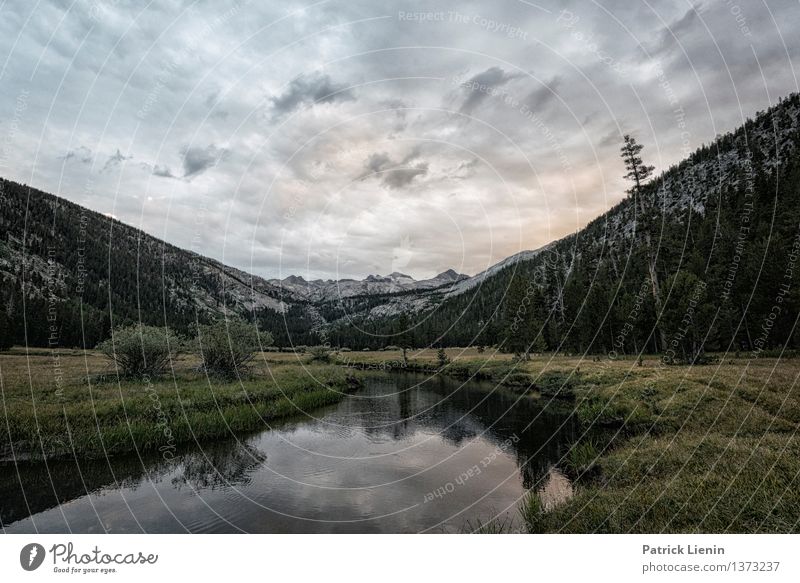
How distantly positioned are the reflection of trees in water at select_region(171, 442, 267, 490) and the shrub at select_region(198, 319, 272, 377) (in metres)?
13.7

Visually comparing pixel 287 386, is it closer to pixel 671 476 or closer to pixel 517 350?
pixel 671 476

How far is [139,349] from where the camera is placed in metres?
29.6

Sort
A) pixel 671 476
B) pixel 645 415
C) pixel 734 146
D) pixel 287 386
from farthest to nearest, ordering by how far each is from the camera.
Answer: pixel 734 146
pixel 287 386
pixel 645 415
pixel 671 476

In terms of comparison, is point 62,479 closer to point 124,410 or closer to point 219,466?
point 124,410

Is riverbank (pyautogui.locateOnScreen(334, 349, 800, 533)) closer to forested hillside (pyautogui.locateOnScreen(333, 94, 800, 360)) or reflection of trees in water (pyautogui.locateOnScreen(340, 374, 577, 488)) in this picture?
reflection of trees in water (pyautogui.locateOnScreen(340, 374, 577, 488))

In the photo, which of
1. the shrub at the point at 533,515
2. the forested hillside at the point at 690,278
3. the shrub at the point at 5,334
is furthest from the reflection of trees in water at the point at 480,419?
the shrub at the point at 5,334

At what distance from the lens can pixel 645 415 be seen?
839 inches

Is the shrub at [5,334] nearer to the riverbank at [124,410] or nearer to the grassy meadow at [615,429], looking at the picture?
the riverbank at [124,410]

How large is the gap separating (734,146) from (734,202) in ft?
202

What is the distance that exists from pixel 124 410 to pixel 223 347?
13854 millimetres

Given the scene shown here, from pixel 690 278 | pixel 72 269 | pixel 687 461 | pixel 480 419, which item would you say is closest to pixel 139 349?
pixel 480 419

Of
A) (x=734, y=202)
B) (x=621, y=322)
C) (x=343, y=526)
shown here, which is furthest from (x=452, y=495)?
(x=734, y=202)
